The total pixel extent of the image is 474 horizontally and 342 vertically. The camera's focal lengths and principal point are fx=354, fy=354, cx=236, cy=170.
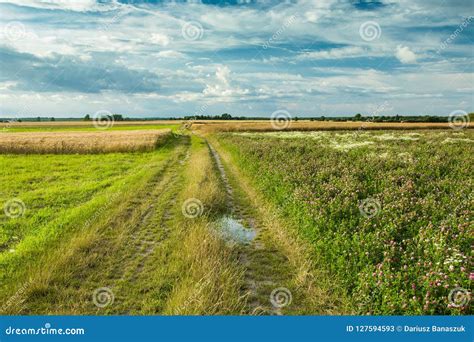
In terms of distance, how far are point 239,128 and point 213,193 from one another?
210 ft

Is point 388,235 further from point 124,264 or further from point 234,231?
point 124,264

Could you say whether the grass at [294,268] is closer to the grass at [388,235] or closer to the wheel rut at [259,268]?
the wheel rut at [259,268]

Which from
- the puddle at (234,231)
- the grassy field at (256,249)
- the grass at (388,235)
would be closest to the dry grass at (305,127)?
the grassy field at (256,249)

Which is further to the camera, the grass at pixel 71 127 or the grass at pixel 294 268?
the grass at pixel 71 127

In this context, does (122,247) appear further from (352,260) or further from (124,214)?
(352,260)

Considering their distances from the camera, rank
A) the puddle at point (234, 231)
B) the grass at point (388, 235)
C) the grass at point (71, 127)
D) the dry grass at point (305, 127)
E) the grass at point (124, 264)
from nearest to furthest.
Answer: the grass at point (388, 235)
the grass at point (124, 264)
the puddle at point (234, 231)
the dry grass at point (305, 127)
the grass at point (71, 127)

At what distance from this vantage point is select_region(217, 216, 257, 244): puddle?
10289mm

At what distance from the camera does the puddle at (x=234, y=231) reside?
10289 millimetres

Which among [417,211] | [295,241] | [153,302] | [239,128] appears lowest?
[153,302]

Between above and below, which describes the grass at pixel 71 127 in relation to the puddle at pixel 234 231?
above

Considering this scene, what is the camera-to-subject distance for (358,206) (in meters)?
9.46

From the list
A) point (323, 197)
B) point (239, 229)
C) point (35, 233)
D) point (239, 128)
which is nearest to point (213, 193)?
point (239, 229)

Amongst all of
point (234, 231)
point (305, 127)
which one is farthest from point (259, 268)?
point (305, 127)

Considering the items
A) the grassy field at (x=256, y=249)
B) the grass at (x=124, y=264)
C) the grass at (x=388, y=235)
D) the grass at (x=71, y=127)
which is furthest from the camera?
the grass at (x=71, y=127)
